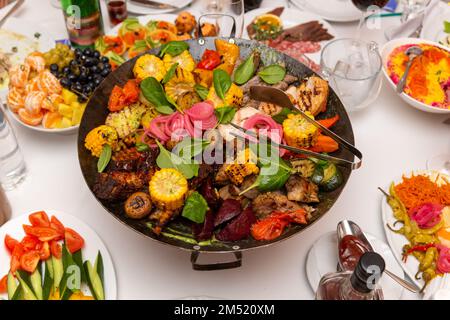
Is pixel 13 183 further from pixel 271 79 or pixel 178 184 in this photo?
pixel 271 79

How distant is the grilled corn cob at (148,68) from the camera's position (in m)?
1.29

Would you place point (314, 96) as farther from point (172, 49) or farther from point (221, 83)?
point (172, 49)

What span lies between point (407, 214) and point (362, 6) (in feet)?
2.64

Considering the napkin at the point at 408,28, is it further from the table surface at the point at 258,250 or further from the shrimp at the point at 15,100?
the shrimp at the point at 15,100

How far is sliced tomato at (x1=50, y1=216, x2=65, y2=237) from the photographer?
1.19m

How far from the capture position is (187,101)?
125 centimetres

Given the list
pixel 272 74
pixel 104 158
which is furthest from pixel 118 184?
pixel 272 74

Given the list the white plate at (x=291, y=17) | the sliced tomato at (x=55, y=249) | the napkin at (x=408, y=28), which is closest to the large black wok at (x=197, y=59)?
the sliced tomato at (x=55, y=249)

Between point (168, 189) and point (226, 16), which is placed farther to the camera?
point (226, 16)

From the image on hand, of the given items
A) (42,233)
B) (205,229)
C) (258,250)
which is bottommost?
(258,250)

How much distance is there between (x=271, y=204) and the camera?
3.59ft

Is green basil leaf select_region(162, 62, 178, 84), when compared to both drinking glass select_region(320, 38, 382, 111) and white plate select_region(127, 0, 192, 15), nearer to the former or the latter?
drinking glass select_region(320, 38, 382, 111)

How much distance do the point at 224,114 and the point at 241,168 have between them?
0.18 metres

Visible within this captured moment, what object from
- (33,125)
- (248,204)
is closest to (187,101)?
(248,204)
